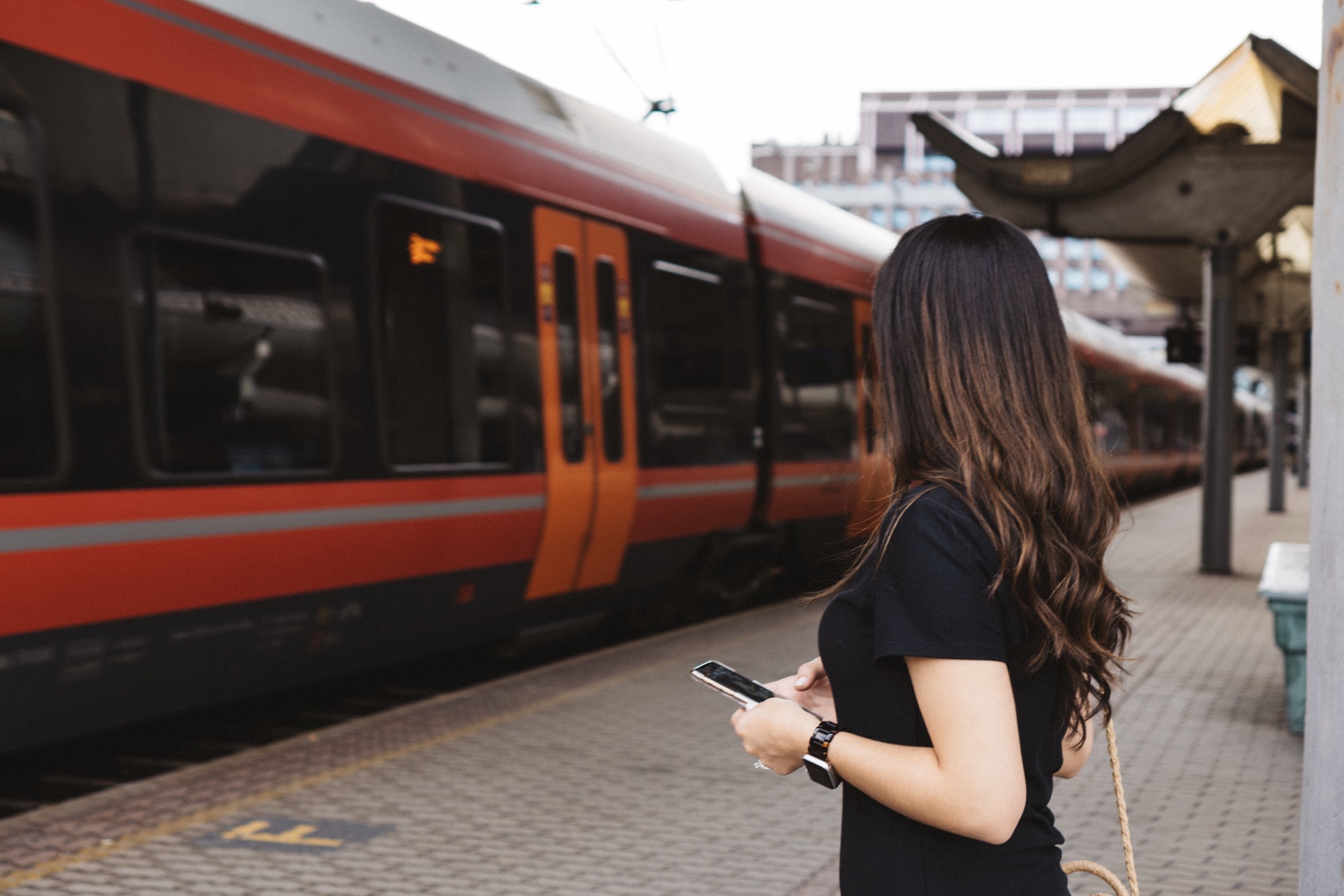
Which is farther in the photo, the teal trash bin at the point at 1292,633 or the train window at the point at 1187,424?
the train window at the point at 1187,424

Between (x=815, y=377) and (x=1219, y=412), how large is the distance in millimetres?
4700

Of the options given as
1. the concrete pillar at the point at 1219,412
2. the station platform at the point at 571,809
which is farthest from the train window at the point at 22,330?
the concrete pillar at the point at 1219,412

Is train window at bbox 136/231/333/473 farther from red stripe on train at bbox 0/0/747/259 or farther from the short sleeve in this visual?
the short sleeve

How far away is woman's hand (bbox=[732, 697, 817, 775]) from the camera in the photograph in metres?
1.73

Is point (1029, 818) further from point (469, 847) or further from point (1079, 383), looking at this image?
point (469, 847)

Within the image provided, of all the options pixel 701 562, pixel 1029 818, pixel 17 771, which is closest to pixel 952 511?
pixel 1029 818

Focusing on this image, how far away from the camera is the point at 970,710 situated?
1560 millimetres

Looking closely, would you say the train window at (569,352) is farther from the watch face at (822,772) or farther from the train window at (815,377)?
the watch face at (822,772)

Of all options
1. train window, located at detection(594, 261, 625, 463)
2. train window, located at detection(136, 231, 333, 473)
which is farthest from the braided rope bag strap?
train window, located at detection(594, 261, 625, 463)

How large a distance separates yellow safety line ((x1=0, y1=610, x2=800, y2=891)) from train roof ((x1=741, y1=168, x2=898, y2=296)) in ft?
14.1

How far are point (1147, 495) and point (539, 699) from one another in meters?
27.3

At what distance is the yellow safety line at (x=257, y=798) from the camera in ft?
14.7

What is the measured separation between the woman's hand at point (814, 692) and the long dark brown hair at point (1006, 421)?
238 mm

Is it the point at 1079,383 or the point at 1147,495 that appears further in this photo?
the point at 1147,495
